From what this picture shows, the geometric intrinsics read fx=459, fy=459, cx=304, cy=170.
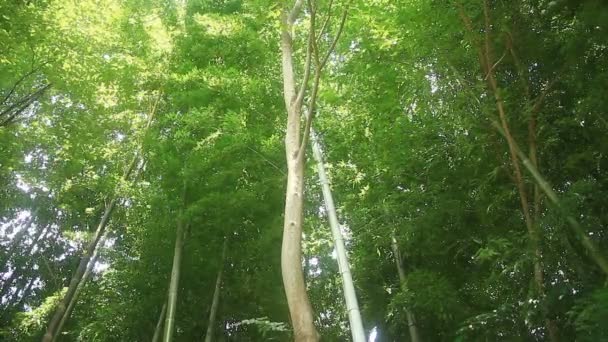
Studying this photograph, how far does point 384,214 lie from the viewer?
4.88 metres

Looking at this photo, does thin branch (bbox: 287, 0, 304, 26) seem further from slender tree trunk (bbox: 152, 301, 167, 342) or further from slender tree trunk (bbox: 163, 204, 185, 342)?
slender tree trunk (bbox: 152, 301, 167, 342)

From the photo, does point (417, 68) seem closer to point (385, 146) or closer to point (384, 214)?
point (385, 146)

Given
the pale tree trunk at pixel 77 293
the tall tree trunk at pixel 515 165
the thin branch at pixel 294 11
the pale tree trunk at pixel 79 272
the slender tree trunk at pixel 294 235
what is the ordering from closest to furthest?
the slender tree trunk at pixel 294 235, the tall tree trunk at pixel 515 165, the thin branch at pixel 294 11, the pale tree trunk at pixel 79 272, the pale tree trunk at pixel 77 293

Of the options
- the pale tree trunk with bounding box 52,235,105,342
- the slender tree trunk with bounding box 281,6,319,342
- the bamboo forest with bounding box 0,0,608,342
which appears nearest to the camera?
the slender tree trunk with bounding box 281,6,319,342

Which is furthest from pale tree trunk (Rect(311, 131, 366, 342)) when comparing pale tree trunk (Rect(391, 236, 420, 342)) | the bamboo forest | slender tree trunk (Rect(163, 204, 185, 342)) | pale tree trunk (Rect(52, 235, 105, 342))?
pale tree trunk (Rect(52, 235, 105, 342))

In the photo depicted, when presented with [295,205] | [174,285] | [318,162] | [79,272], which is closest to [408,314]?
[318,162]

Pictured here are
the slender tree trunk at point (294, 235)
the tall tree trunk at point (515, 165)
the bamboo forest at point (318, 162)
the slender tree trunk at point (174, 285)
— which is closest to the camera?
the slender tree trunk at point (294, 235)

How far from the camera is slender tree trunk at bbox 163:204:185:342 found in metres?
4.88

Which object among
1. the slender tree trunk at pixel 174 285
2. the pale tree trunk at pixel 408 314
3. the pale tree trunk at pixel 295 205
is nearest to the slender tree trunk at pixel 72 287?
the slender tree trunk at pixel 174 285

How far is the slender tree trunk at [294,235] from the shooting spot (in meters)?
2.36

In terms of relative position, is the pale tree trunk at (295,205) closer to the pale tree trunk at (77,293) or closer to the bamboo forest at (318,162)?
the bamboo forest at (318,162)

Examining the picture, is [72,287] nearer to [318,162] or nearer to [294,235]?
[318,162]

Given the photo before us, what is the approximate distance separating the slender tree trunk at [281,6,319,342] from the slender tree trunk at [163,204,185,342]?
2474 millimetres

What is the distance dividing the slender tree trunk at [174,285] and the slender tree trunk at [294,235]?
8.12 feet
